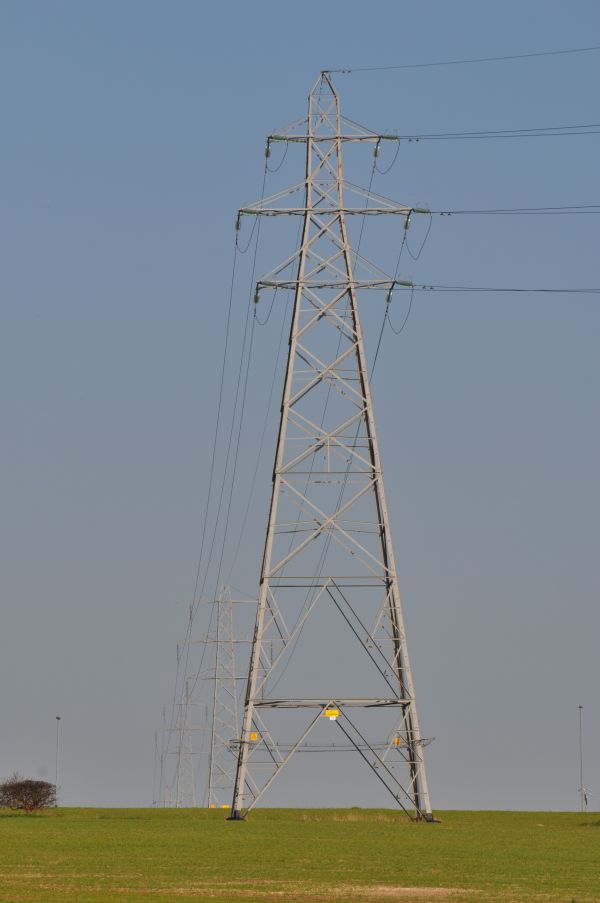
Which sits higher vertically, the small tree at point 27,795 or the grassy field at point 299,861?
the small tree at point 27,795

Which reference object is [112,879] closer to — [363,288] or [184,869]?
[184,869]

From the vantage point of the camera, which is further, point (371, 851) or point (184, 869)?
point (371, 851)

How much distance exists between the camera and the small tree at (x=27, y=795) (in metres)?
88.4

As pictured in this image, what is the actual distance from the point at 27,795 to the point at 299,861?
1851 inches

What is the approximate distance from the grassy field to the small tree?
828 inches

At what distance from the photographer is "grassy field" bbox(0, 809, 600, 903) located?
3672 cm

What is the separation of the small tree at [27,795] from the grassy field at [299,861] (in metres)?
21.0

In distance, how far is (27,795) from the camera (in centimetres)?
8881

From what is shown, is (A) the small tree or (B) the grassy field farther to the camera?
(A) the small tree

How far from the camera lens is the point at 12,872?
41.3m

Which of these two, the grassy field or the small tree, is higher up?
the small tree

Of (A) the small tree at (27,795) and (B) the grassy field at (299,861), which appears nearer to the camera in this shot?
(B) the grassy field at (299,861)

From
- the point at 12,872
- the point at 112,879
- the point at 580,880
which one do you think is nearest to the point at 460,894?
the point at 580,880

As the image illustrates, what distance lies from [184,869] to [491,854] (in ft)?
32.0
